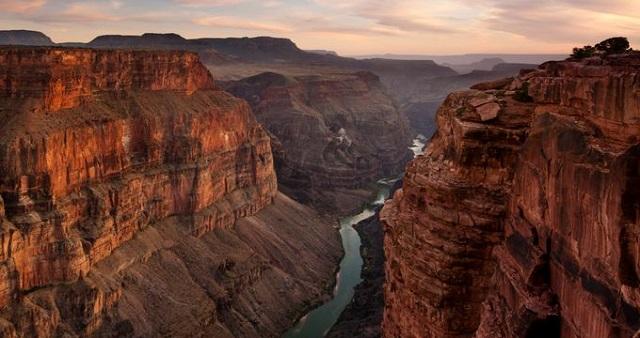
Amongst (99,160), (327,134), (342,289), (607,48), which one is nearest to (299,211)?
(342,289)

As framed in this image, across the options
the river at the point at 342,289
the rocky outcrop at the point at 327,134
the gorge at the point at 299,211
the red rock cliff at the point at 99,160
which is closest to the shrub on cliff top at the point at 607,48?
the gorge at the point at 299,211

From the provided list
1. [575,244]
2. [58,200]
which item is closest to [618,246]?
[575,244]

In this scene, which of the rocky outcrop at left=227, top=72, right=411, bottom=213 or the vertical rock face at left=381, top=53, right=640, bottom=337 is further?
the rocky outcrop at left=227, top=72, right=411, bottom=213

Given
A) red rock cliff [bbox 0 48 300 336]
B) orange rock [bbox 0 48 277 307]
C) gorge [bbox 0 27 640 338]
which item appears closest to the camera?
gorge [bbox 0 27 640 338]

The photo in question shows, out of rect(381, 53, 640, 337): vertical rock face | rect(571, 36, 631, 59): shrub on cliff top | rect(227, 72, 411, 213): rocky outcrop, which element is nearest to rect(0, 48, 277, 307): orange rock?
rect(381, 53, 640, 337): vertical rock face

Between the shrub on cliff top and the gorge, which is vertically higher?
the shrub on cliff top

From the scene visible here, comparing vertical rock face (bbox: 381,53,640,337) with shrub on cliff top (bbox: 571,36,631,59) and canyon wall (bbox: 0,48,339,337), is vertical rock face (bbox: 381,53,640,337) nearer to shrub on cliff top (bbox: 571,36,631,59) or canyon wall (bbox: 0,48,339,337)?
shrub on cliff top (bbox: 571,36,631,59)

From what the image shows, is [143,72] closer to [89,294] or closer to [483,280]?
[89,294]
